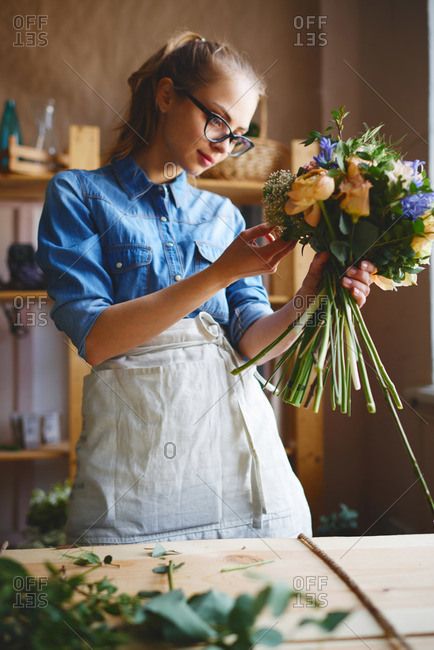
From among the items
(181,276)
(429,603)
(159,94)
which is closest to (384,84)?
(159,94)

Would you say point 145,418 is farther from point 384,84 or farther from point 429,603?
point 384,84

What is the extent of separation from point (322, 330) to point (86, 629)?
17.9 inches

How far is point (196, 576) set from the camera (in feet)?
2.13

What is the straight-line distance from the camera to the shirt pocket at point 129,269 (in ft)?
3.21

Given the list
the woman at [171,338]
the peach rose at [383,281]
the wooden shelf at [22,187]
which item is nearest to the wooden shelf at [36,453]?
the wooden shelf at [22,187]

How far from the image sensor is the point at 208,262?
1064 millimetres

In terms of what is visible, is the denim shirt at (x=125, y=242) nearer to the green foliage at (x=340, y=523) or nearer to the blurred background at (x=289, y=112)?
the blurred background at (x=289, y=112)

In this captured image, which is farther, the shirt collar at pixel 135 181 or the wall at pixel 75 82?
the wall at pixel 75 82

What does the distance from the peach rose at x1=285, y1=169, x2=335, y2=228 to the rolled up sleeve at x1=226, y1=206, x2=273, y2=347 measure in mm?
294

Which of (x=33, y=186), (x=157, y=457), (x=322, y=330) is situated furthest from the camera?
(x=33, y=186)

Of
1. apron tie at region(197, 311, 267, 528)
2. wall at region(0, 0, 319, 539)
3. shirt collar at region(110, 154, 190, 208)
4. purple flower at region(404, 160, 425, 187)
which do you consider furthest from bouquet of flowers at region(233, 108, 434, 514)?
wall at region(0, 0, 319, 539)

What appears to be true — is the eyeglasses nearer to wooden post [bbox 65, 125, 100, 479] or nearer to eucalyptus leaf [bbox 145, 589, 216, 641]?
eucalyptus leaf [bbox 145, 589, 216, 641]

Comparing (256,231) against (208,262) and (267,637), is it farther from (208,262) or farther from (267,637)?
(267,637)

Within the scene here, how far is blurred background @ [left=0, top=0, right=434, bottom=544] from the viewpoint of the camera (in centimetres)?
163
